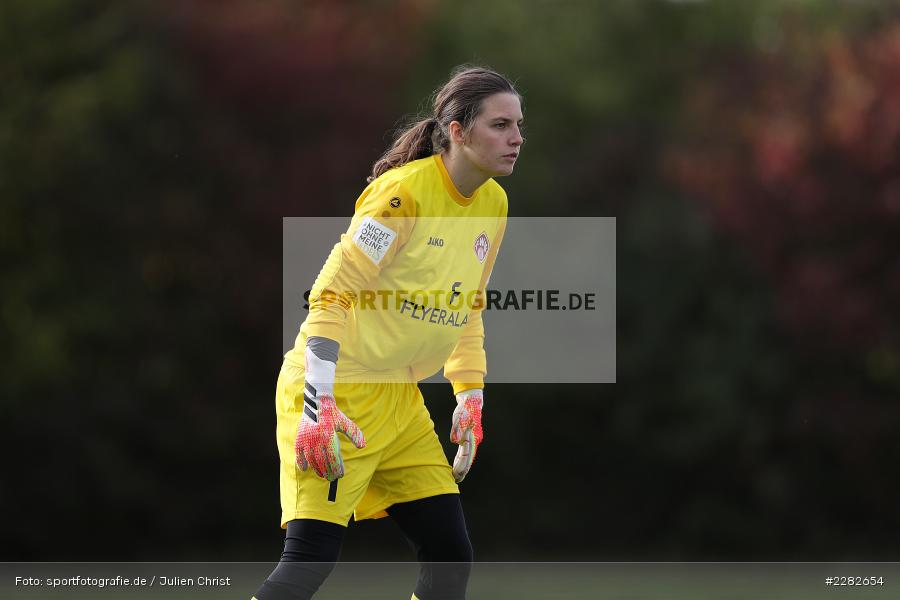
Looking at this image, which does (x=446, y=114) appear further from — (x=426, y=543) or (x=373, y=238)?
(x=426, y=543)

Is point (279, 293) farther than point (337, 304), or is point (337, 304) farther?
point (279, 293)

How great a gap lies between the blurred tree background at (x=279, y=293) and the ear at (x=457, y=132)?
7056 millimetres

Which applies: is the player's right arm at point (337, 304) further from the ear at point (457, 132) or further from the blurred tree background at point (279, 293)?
the blurred tree background at point (279, 293)

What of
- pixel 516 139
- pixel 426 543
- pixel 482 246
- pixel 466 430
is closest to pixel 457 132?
pixel 516 139

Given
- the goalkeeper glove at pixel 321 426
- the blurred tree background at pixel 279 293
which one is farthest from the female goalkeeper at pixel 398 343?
the blurred tree background at pixel 279 293

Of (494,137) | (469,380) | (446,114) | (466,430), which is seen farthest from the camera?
(469,380)

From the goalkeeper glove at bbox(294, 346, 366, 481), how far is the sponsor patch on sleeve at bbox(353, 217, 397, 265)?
0.38 meters

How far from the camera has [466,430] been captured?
453 cm

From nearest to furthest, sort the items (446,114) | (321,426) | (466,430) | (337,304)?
(321,426) < (337,304) < (446,114) < (466,430)

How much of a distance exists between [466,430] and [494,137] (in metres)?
1.10

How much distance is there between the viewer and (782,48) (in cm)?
1291

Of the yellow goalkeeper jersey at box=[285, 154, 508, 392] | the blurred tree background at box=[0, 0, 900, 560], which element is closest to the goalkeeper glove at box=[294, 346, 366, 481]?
the yellow goalkeeper jersey at box=[285, 154, 508, 392]

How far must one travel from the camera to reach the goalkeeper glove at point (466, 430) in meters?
4.48

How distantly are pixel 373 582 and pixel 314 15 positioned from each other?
5665 millimetres
